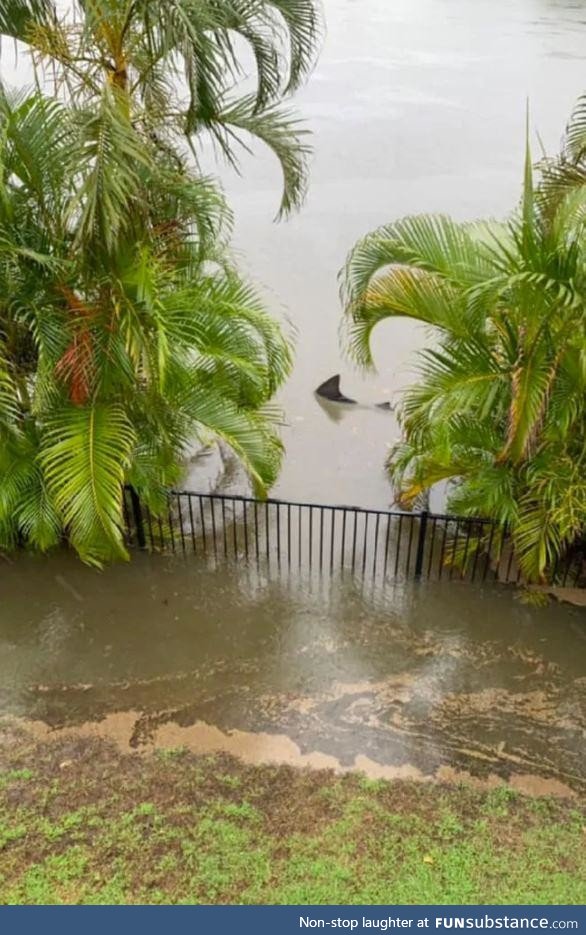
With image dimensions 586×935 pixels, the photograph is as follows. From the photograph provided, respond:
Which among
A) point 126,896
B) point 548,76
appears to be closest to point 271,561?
point 126,896

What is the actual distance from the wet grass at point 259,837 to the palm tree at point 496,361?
64.1 inches

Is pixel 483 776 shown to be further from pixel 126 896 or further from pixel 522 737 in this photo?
pixel 126 896

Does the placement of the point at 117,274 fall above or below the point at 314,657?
above

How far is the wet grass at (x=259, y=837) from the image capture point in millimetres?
3295

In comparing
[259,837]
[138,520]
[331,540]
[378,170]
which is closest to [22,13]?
[138,520]

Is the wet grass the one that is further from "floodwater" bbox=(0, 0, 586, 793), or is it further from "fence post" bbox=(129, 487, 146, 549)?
Result: "fence post" bbox=(129, 487, 146, 549)

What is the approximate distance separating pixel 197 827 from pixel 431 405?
8.69 ft

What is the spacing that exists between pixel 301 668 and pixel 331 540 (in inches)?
50.2

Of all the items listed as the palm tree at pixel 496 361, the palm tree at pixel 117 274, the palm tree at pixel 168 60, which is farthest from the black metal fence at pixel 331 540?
the palm tree at pixel 168 60

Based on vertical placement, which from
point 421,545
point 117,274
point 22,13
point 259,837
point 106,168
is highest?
point 22,13

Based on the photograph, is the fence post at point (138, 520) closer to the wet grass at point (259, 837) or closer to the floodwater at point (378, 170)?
the floodwater at point (378, 170)

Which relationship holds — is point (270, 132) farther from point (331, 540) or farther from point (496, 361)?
point (331, 540)

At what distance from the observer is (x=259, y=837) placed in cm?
352

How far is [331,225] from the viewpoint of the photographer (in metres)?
11.3
